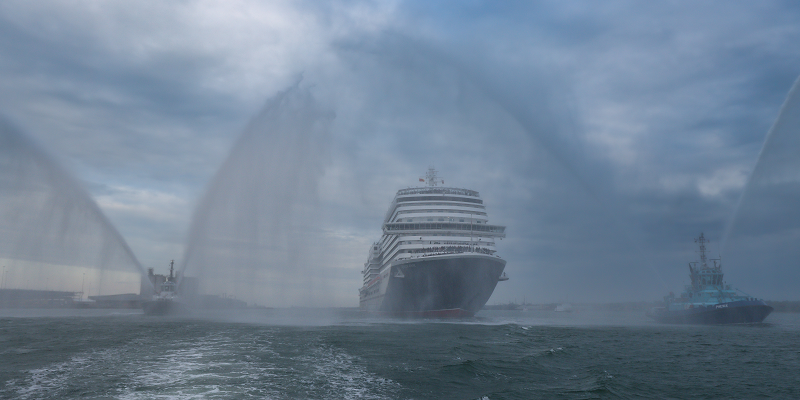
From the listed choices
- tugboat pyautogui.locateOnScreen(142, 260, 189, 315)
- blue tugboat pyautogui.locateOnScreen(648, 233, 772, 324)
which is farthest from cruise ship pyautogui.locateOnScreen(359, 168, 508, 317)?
tugboat pyautogui.locateOnScreen(142, 260, 189, 315)

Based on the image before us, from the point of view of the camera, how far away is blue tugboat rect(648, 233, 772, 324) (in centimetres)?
4738

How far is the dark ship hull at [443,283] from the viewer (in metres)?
47.3

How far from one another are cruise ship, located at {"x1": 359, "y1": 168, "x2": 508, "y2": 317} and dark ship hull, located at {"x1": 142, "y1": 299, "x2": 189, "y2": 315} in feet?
87.8

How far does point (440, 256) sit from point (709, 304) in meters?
29.3

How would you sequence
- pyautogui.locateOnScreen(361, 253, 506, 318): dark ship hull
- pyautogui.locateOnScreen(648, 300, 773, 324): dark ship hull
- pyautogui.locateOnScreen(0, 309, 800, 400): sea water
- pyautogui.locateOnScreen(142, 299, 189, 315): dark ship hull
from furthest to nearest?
pyautogui.locateOnScreen(142, 299, 189, 315): dark ship hull → pyautogui.locateOnScreen(361, 253, 506, 318): dark ship hull → pyautogui.locateOnScreen(648, 300, 773, 324): dark ship hull → pyautogui.locateOnScreen(0, 309, 800, 400): sea water

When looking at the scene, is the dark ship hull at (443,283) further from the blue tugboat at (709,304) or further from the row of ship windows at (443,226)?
the blue tugboat at (709,304)

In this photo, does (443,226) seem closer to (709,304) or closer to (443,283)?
(443,283)

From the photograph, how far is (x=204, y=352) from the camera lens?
20.9 meters

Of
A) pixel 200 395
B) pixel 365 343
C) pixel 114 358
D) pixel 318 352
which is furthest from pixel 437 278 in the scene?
pixel 200 395

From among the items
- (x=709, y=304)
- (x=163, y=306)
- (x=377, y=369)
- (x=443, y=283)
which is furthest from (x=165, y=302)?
(x=709, y=304)

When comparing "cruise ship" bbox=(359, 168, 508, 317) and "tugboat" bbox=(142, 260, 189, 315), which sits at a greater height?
"cruise ship" bbox=(359, 168, 508, 317)

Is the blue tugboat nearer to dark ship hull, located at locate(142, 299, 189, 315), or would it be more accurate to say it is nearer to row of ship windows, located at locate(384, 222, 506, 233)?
row of ship windows, located at locate(384, 222, 506, 233)

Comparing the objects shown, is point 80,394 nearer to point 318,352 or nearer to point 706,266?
point 318,352

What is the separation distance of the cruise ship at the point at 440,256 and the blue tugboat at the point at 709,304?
19682 mm
